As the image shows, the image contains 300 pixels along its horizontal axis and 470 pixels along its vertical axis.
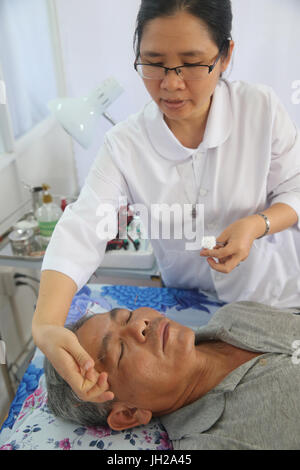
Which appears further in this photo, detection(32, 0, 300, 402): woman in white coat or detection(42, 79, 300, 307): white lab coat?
detection(42, 79, 300, 307): white lab coat

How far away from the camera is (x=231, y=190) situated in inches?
52.1

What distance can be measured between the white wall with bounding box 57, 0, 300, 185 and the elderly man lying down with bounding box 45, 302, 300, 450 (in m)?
1.40

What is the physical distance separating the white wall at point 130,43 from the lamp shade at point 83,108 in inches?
13.0

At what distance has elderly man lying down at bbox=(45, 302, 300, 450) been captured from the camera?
0.97m

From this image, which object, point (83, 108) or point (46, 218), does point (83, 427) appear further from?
point (83, 108)

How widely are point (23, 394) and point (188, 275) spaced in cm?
77

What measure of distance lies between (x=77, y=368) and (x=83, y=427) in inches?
16.2

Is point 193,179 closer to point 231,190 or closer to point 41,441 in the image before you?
point 231,190

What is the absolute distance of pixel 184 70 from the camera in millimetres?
1030

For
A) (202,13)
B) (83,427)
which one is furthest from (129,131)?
(83,427)

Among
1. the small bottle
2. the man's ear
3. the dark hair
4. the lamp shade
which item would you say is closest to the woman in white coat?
the dark hair

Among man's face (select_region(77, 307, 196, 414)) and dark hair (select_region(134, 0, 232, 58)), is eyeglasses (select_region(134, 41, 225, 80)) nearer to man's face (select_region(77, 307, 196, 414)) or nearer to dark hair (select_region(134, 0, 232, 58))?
dark hair (select_region(134, 0, 232, 58))

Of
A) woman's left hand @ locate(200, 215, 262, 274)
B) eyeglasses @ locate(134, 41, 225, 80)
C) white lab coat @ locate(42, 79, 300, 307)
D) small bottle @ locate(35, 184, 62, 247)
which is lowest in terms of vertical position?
small bottle @ locate(35, 184, 62, 247)

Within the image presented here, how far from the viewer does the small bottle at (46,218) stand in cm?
185
